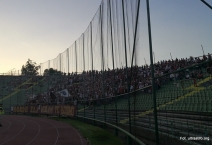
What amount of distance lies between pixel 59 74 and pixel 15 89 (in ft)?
44.9

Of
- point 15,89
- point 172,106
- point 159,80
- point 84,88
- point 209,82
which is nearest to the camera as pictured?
point 209,82

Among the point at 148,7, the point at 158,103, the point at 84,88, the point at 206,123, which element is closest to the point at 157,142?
the point at 158,103

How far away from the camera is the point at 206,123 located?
12.3 ft

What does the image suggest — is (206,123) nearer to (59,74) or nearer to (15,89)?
(59,74)

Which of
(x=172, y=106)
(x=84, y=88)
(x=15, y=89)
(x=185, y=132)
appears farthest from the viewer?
(x=15, y=89)

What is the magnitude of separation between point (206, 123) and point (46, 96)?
1215 inches

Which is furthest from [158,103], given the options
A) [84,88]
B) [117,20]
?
[84,88]

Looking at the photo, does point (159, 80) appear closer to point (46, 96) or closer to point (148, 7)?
point (148, 7)

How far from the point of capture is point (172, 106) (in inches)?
182

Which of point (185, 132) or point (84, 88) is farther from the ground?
point (84, 88)

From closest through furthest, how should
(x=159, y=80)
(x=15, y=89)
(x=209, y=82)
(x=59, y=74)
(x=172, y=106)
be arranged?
(x=209, y=82) → (x=172, y=106) → (x=159, y=80) → (x=59, y=74) → (x=15, y=89)

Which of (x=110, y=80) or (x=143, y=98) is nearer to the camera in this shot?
(x=143, y=98)

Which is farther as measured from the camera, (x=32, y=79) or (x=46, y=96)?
(x=32, y=79)

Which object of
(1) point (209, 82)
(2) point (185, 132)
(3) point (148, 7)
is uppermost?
(3) point (148, 7)
